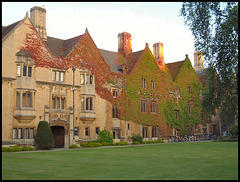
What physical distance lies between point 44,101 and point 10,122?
4.54 meters

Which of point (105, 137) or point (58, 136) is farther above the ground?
point (58, 136)

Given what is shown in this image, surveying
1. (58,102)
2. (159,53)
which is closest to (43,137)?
(58,102)

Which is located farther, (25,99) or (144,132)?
(144,132)

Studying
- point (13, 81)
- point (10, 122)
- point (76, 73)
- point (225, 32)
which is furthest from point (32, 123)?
point (225, 32)

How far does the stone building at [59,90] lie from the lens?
33.0 metres

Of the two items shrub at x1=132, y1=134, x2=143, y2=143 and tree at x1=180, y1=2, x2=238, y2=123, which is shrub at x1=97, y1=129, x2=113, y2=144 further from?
tree at x1=180, y1=2, x2=238, y2=123

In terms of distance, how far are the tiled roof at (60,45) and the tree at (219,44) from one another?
2110 cm

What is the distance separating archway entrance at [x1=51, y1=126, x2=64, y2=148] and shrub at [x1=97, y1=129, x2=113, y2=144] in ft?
14.6

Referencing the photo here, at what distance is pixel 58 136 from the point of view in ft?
124

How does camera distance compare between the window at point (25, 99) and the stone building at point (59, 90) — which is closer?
the stone building at point (59, 90)

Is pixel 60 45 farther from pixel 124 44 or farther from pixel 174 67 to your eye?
pixel 174 67

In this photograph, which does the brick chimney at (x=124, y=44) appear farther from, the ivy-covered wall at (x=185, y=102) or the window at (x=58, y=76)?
the window at (x=58, y=76)

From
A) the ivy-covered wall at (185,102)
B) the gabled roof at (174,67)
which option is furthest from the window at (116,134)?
the gabled roof at (174,67)

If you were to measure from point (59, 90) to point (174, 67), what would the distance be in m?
26.5
